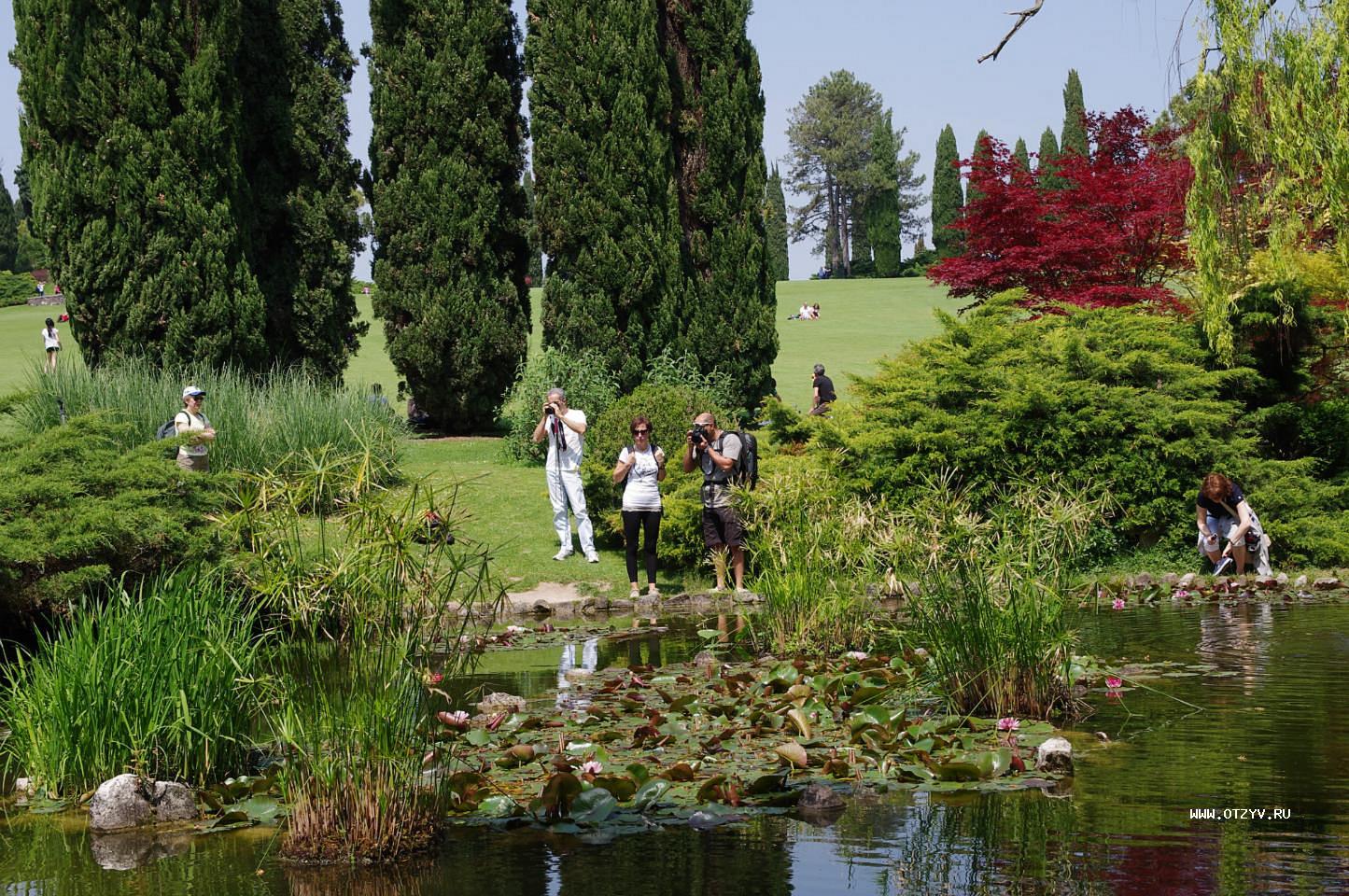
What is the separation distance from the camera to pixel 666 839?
485cm

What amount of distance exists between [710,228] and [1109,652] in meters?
14.1

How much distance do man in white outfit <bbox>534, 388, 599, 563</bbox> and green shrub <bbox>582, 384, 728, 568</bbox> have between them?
0.39 metres

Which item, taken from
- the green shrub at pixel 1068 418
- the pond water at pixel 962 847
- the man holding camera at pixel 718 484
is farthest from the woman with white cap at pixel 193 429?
the pond water at pixel 962 847

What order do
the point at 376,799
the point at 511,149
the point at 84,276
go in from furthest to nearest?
the point at 511,149 → the point at 84,276 → the point at 376,799

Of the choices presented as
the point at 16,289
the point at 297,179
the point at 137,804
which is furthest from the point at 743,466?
the point at 16,289

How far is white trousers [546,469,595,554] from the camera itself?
535 inches

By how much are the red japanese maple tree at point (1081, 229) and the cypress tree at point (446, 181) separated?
728 cm

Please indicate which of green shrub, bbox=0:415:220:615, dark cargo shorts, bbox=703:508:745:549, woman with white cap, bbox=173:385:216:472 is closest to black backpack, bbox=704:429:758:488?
→ dark cargo shorts, bbox=703:508:745:549

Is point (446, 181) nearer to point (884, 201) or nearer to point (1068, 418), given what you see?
point (1068, 418)

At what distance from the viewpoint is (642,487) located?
1218 centimetres

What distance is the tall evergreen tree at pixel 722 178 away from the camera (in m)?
21.0

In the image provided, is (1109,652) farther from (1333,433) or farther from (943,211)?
(943,211)

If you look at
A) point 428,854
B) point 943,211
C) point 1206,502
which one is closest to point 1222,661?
point 1206,502

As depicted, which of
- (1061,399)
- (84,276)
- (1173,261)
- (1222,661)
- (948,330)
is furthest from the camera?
(1173,261)
